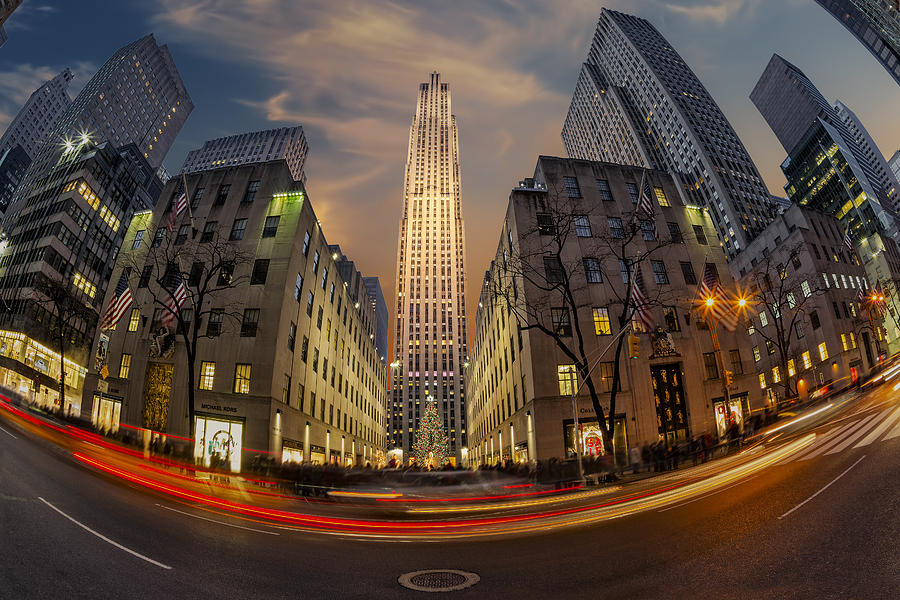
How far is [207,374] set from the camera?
3141 cm

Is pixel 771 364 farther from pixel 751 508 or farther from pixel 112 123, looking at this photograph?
pixel 112 123

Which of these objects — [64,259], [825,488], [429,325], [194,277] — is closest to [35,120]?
[64,259]

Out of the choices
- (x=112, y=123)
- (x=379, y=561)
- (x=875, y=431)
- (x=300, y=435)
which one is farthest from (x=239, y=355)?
(x=112, y=123)

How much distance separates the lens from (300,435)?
35.6m

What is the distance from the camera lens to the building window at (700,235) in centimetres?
3949

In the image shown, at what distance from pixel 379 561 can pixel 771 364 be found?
7426cm

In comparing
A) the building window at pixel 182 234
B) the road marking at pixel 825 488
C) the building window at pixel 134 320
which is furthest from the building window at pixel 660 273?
the building window at pixel 134 320

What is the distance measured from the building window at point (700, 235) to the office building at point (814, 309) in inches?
587

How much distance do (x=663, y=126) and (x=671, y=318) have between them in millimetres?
115158

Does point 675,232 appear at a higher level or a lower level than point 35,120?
lower

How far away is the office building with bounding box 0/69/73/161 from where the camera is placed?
17502 centimetres

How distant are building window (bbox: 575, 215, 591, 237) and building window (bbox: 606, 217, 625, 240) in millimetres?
2172

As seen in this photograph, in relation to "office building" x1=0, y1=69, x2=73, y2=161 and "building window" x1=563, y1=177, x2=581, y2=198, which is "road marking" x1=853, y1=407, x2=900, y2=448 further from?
"office building" x1=0, y1=69, x2=73, y2=161

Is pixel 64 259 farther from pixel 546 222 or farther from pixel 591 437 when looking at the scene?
pixel 591 437
